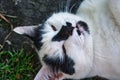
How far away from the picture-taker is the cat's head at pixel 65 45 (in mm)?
2096

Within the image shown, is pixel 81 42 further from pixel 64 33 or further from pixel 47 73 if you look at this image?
pixel 47 73

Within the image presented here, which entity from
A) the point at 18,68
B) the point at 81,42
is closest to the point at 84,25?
the point at 81,42

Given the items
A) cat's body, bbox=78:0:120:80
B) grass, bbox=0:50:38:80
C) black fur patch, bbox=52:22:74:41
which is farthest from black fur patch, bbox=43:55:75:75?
grass, bbox=0:50:38:80

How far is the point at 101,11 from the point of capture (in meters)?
2.31

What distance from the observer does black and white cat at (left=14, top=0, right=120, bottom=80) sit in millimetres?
2105

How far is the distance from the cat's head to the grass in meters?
0.55

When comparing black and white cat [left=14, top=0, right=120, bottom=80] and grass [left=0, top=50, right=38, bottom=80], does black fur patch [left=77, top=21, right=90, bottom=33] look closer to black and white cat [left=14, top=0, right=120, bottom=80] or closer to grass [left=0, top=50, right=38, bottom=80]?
black and white cat [left=14, top=0, right=120, bottom=80]

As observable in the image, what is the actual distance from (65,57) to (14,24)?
0.84m

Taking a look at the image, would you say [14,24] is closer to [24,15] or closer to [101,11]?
[24,15]

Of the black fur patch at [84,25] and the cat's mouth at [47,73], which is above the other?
the black fur patch at [84,25]

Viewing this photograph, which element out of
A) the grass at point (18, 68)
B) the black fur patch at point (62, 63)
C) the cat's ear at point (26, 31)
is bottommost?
the grass at point (18, 68)

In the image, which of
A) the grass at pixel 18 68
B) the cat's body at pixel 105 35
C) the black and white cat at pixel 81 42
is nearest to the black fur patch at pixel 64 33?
the black and white cat at pixel 81 42

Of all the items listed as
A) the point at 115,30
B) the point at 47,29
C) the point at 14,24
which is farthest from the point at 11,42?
the point at 115,30

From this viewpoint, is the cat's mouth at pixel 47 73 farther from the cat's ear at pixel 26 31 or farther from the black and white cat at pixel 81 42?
the cat's ear at pixel 26 31
